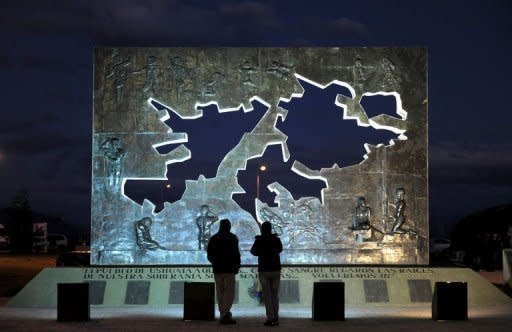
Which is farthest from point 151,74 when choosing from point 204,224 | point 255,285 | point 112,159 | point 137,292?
point 255,285

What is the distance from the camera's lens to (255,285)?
16953mm

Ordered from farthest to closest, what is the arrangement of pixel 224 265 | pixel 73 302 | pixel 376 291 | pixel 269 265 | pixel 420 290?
pixel 420 290 → pixel 376 291 → pixel 73 302 → pixel 224 265 → pixel 269 265

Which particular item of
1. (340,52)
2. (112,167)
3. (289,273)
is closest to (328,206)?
(289,273)

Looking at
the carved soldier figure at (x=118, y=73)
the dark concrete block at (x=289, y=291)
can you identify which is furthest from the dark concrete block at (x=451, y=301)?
the carved soldier figure at (x=118, y=73)

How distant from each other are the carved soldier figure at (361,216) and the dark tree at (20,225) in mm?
34101

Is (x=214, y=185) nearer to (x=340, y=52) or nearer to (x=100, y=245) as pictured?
(x=100, y=245)

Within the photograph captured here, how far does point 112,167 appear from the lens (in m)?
18.3

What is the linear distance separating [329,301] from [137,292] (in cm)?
459

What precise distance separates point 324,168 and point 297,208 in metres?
1.04

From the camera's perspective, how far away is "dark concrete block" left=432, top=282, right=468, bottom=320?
1380 centimetres

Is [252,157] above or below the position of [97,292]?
above

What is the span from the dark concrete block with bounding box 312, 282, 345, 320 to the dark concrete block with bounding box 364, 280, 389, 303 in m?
2.99

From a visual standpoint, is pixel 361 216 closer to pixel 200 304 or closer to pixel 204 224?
pixel 204 224

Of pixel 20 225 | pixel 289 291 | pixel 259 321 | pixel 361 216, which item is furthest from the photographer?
pixel 20 225
